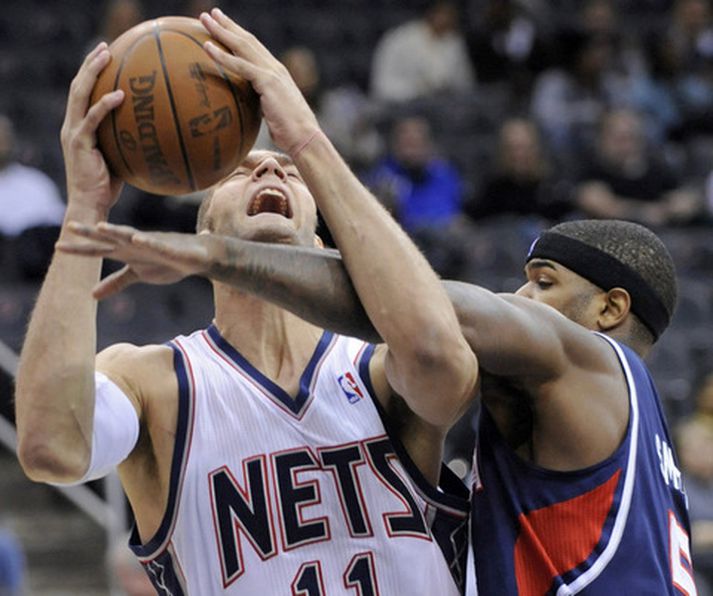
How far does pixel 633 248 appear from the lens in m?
3.95

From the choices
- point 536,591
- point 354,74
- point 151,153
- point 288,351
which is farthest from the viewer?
point 354,74

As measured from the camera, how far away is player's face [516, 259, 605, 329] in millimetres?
3939

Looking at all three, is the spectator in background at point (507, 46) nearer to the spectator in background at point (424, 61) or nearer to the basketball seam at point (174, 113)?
the spectator in background at point (424, 61)

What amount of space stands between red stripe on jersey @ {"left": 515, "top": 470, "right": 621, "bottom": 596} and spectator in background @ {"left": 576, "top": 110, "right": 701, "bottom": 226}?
24.7ft

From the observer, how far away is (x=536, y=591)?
3.71m

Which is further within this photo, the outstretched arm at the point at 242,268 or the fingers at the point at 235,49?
the fingers at the point at 235,49

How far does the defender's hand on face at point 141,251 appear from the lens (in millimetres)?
3053

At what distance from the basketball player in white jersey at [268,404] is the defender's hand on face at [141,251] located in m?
0.40

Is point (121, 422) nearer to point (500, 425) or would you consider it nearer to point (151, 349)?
point (151, 349)

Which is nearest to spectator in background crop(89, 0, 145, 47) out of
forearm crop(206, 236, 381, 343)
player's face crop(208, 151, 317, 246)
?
player's face crop(208, 151, 317, 246)

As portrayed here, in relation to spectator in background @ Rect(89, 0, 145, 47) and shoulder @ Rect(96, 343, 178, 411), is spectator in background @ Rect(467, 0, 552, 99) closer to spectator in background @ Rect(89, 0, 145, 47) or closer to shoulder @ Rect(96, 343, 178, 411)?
spectator in background @ Rect(89, 0, 145, 47)

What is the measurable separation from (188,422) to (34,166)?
715 centimetres

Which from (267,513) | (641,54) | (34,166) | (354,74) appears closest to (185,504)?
(267,513)

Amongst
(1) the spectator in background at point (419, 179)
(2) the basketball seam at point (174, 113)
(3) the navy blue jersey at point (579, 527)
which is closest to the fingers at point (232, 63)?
(2) the basketball seam at point (174, 113)
